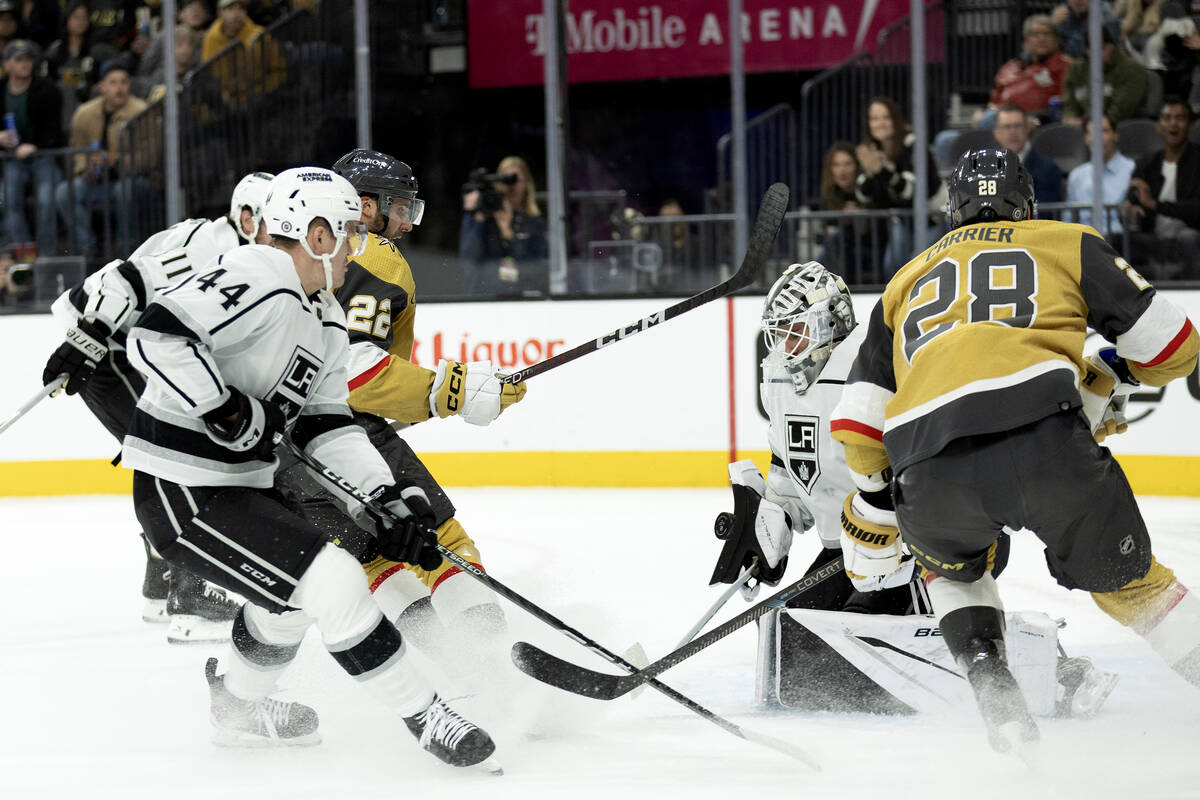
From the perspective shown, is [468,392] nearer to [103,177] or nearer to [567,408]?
[567,408]

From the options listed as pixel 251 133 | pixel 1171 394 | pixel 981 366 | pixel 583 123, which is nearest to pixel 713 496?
pixel 1171 394

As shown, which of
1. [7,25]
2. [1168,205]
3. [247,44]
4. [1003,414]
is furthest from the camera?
A: [7,25]

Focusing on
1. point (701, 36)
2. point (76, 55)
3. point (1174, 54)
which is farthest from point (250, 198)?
point (76, 55)

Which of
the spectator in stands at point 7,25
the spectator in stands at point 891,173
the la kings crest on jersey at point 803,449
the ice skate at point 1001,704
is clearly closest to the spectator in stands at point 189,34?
the spectator in stands at point 7,25

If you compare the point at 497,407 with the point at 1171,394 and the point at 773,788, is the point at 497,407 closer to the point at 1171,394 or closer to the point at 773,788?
the point at 773,788

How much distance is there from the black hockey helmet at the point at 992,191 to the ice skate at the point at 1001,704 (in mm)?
706

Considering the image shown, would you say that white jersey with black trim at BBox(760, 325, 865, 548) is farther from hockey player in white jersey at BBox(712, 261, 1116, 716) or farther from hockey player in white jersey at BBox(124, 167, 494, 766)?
hockey player in white jersey at BBox(124, 167, 494, 766)

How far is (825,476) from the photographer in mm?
2811

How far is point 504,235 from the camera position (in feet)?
21.4

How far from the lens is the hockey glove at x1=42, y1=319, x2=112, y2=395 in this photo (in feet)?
11.8

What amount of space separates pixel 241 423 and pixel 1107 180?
173 inches

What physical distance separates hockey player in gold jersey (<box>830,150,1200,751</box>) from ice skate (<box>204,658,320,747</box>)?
3.65ft

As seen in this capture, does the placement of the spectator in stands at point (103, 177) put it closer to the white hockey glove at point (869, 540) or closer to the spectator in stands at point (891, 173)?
the spectator in stands at point (891, 173)

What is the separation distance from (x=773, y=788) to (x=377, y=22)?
5.82 meters
